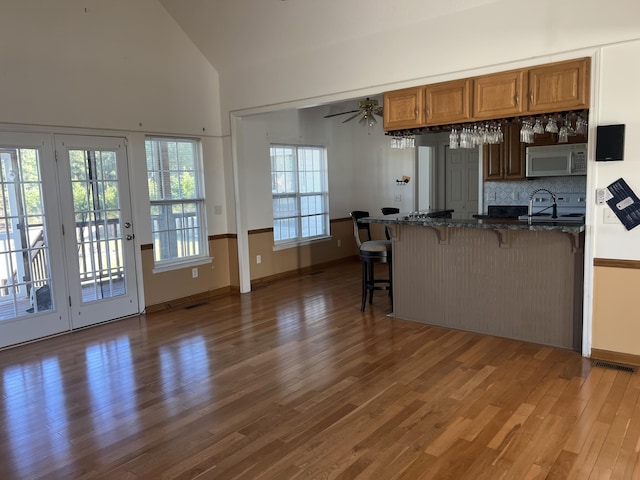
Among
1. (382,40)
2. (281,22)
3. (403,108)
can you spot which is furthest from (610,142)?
(281,22)

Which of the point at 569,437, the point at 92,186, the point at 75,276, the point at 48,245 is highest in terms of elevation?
the point at 92,186

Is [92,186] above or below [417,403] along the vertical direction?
above

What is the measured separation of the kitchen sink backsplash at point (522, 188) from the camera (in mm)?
6516

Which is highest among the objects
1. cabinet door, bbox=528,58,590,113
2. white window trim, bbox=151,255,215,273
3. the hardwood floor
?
cabinet door, bbox=528,58,590,113

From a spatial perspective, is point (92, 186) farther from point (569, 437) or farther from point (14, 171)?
point (569, 437)

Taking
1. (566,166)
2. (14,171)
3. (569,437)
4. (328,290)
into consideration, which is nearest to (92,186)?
(14,171)

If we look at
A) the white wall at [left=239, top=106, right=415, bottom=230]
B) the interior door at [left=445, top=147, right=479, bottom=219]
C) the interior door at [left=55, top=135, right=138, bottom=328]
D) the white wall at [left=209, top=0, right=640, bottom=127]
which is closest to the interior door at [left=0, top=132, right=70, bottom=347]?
the interior door at [left=55, top=135, right=138, bottom=328]

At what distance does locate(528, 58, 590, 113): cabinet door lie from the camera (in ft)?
11.7

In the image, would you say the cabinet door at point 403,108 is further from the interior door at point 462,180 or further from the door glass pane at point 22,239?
the interior door at point 462,180

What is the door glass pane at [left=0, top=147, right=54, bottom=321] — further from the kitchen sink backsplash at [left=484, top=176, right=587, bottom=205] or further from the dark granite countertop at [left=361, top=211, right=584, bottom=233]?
the kitchen sink backsplash at [left=484, top=176, right=587, bottom=205]

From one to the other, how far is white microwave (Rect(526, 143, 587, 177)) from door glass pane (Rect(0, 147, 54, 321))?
589cm

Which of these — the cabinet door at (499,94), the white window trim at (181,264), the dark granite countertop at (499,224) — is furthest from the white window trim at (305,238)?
the cabinet door at (499,94)

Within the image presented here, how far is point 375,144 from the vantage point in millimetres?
8414

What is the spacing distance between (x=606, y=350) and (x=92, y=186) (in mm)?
4983
